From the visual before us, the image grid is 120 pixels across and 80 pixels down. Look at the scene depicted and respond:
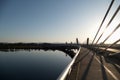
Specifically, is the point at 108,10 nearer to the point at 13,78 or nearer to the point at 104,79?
the point at 104,79

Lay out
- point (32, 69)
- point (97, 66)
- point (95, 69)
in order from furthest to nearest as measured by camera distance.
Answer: point (32, 69)
point (97, 66)
point (95, 69)

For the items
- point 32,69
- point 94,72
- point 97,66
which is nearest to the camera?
point 94,72

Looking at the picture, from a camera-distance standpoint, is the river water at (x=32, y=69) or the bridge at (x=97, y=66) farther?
the river water at (x=32, y=69)

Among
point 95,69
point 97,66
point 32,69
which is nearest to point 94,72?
point 95,69

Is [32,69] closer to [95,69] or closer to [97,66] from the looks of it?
[97,66]

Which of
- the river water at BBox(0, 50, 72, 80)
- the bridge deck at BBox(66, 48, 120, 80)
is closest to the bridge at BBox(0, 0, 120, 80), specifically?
the bridge deck at BBox(66, 48, 120, 80)

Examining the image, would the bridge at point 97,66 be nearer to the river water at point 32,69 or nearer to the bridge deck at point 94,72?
the bridge deck at point 94,72

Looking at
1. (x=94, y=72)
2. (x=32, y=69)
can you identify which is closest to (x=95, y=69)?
(x=94, y=72)

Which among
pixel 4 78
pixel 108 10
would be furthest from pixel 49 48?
pixel 108 10

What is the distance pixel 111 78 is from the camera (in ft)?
32.4

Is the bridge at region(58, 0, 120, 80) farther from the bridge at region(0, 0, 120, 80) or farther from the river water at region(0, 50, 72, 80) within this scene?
the river water at region(0, 50, 72, 80)

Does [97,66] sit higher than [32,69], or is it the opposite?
[97,66]

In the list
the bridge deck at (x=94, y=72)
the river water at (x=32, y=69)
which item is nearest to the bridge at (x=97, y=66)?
the bridge deck at (x=94, y=72)

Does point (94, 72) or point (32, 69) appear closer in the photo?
point (94, 72)
